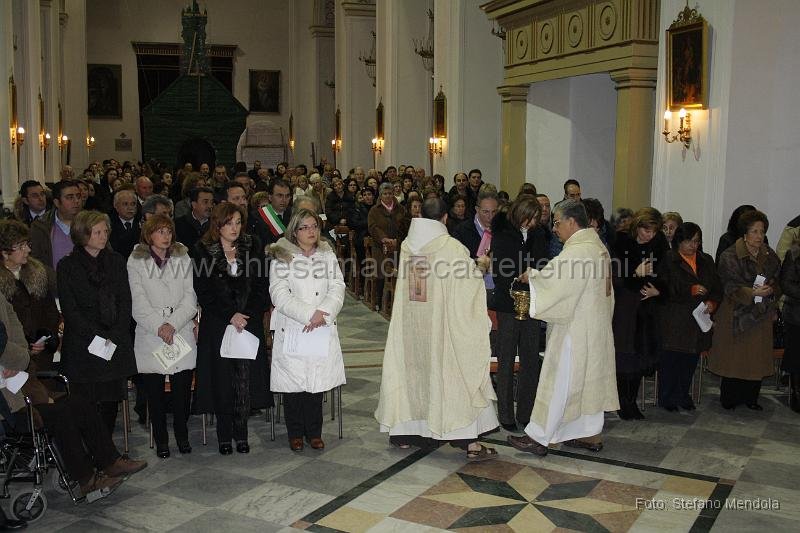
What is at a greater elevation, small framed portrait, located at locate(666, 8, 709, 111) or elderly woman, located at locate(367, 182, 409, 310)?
small framed portrait, located at locate(666, 8, 709, 111)

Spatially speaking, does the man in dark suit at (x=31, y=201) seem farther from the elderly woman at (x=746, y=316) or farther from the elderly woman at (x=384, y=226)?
the elderly woman at (x=746, y=316)

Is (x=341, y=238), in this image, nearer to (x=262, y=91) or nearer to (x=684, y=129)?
(x=684, y=129)

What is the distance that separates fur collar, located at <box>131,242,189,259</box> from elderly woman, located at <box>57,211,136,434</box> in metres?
0.19

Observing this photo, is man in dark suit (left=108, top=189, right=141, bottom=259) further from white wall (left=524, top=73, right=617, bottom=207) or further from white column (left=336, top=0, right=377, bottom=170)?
white column (left=336, top=0, right=377, bottom=170)

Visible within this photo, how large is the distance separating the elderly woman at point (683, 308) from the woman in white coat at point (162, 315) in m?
3.76

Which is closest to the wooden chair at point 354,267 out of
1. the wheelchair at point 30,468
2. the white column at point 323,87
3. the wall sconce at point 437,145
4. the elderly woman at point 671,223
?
the wall sconce at point 437,145

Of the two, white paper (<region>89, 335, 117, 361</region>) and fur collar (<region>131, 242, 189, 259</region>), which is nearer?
white paper (<region>89, 335, 117, 361</region>)

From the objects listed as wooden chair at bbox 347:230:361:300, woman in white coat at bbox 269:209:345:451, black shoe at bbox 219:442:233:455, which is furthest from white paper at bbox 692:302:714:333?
wooden chair at bbox 347:230:361:300

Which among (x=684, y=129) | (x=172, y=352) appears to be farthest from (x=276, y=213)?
(x=684, y=129)

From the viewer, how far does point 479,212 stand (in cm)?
722

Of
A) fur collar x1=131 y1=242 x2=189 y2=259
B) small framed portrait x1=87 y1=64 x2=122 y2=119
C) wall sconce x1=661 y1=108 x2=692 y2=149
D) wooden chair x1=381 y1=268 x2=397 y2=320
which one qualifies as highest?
small framed portrait x1=87 y1=64 x2=122 y2=119

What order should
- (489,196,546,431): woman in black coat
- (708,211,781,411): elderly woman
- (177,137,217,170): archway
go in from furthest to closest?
(177,137,217,170): archway → (708,211,781,411): elderly woman → (489,196,546,431): woman in black coat

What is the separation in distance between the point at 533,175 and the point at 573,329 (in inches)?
377

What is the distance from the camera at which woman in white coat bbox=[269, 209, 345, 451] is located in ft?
20.2
